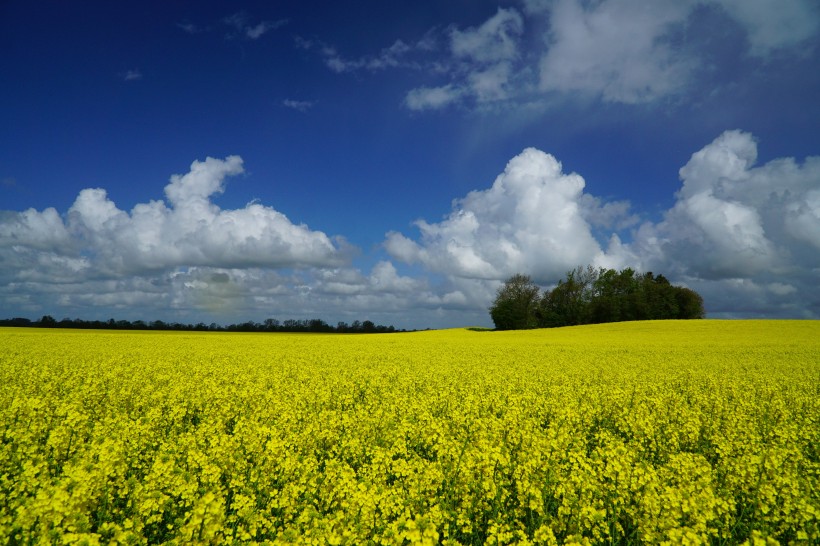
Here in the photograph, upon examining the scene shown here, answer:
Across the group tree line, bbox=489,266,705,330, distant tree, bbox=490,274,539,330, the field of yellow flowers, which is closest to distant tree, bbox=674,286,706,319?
tree line, bbox=489,266,705,330

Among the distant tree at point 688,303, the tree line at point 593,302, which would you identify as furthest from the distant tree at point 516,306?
the distant tree at point 688,303

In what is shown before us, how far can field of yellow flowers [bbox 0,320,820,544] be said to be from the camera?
4.40 meters

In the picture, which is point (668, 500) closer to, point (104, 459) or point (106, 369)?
point (104, 459)

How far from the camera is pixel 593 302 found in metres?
76.2

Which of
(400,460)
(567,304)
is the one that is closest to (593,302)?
(567,304)

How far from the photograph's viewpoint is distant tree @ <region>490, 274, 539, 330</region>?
75875 millimetres

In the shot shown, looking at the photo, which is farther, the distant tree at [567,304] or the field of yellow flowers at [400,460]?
the distant tree at [567,304]

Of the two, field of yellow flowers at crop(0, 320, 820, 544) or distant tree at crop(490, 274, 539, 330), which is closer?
field of yellow flowers at crop(0, 320, 820, 544)

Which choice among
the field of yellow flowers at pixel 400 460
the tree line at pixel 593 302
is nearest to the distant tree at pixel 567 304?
the tree line at pixel 593 302

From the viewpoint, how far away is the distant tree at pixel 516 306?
75.9 meters

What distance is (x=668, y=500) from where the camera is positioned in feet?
15.8

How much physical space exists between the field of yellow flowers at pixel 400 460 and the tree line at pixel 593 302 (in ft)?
202

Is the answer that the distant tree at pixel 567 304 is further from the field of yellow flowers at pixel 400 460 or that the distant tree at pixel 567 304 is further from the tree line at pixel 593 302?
the field of yellow flowers at pixel 400 460

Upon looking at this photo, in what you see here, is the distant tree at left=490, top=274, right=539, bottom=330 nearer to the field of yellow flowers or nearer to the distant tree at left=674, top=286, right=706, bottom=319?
the distant tree at left=674, top=286, right=706, bottom=319
